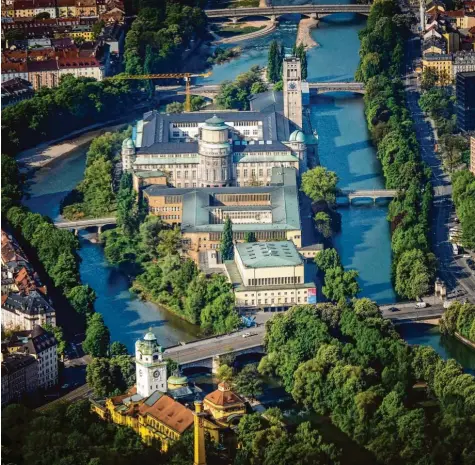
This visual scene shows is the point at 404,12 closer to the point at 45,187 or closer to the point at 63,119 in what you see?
the point at 63,119

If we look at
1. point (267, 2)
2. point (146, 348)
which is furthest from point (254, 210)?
point (267, 2)

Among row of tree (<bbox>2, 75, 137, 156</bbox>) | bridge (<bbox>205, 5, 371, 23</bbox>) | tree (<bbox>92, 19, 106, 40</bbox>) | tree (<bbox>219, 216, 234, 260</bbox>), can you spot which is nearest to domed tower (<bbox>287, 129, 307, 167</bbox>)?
tree (<bbox>219, 216, 234, 260</bbox>)

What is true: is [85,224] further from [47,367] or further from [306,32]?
[306,32]

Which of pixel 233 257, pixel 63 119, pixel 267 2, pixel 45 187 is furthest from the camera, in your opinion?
pixel 267 2

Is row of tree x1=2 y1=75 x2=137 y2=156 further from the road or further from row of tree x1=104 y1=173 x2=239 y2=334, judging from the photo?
the road

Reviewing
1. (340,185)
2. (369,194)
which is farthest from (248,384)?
(340,185)

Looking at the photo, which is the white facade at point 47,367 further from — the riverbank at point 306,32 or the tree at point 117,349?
the riverbank at point 306,32

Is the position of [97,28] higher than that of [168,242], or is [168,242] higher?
[97,28]
